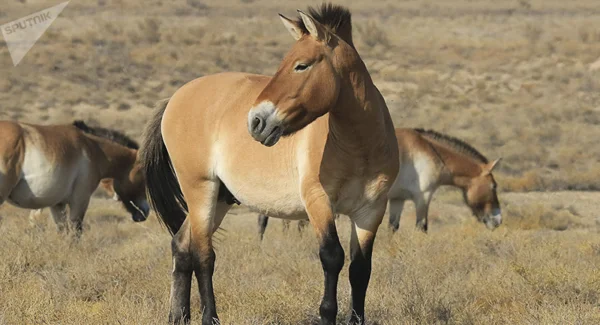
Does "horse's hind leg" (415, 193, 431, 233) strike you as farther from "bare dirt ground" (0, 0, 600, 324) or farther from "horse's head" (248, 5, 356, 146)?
"horse's head" (248, 5, 356, 146)

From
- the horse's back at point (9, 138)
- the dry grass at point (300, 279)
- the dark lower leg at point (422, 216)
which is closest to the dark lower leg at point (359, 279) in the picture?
the dry grass at point (300, 279)

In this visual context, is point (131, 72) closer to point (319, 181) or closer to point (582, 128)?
point (582, 128)

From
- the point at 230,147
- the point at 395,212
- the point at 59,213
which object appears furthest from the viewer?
the point at 395,212

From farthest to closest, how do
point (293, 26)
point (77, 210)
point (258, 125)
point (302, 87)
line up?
1. point (77, 210)
2. point (293, 26)
3. point (302, 87)
4. point (258, 125)

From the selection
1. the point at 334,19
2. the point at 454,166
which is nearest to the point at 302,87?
the point at 334,19

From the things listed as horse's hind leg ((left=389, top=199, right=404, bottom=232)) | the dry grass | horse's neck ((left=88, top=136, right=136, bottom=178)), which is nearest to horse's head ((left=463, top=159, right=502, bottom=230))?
horse's hind leg ((left=389, top=199, right=404, bottom=232))

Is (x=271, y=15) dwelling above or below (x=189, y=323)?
below

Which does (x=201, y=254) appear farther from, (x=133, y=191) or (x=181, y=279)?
(x=133, y=191)

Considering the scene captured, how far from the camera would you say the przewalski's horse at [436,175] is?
12672mm

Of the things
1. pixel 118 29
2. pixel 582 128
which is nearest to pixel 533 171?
pixel 582 128

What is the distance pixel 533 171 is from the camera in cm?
1925

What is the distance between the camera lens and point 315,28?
532 centimetres

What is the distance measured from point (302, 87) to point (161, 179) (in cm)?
268

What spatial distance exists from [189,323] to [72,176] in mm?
5141
